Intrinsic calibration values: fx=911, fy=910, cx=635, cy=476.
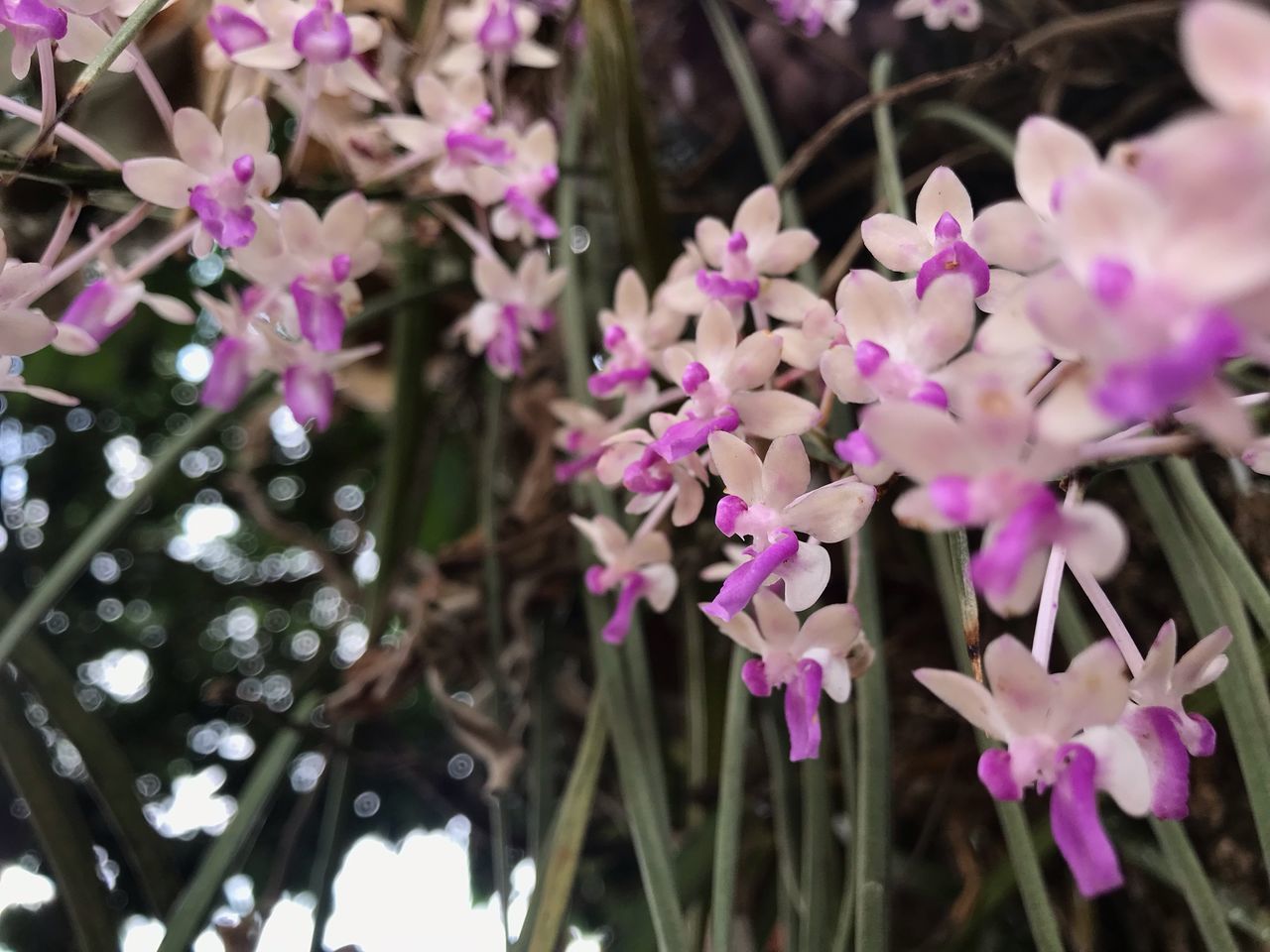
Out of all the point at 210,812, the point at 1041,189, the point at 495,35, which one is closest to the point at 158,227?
the point at 495,35

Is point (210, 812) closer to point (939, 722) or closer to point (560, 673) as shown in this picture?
point (560, 673)

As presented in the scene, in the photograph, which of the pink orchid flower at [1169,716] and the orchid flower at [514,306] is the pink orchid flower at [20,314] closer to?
the orchid flower at [514,306]

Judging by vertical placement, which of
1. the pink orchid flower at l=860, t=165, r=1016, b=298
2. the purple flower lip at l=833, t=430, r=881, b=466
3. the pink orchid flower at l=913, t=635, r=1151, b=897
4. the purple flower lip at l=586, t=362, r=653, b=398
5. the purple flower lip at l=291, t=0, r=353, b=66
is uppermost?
the purple flower lip at l=291, t=0, r=353, b=66

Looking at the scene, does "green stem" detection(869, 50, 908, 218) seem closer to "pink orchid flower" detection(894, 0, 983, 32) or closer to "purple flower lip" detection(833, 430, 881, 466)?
"pink orchid flower" detection(894, 0, 983, 32)

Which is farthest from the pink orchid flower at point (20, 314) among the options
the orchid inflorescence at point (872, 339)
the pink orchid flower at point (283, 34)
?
the pink orchid flower at point (283, 34)

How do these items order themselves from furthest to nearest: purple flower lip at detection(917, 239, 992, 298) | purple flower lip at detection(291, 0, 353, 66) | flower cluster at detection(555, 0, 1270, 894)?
purple flower lip at detection(291, 0, 353, 66) → purple flower lip at detection(917, 239, 992, 298) → flower cluster at detection(555, 0, 1270, 894)

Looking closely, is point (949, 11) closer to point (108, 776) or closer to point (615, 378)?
point (615, 378)

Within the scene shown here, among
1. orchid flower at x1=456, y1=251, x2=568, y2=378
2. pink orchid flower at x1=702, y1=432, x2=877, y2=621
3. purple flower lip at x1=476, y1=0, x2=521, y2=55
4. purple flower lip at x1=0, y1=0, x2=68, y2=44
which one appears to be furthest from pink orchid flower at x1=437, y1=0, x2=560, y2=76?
pink orchid flower at x1=702, y1=432, x2=877, y2=621
